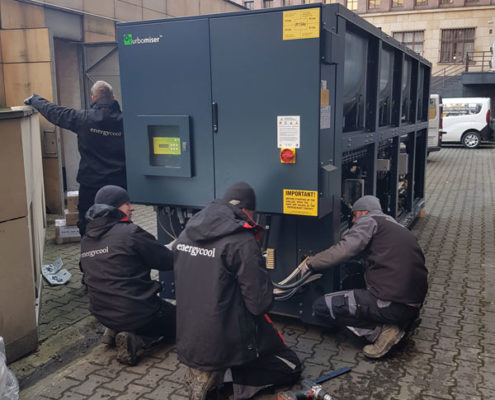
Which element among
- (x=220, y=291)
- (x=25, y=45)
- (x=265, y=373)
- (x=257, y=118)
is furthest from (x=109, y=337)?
(x=25, y=45)

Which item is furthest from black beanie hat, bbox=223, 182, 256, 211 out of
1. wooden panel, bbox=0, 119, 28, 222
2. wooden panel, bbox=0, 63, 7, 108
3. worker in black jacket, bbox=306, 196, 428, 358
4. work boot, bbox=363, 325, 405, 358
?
wooden panel, bbox=0, 63, 7, 108

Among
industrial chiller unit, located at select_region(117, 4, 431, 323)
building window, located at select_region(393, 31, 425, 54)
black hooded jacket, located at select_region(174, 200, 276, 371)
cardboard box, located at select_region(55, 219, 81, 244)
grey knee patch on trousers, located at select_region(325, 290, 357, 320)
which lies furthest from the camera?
building window, located at select_region(393, 31, 425, 54)

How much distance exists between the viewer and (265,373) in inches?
135

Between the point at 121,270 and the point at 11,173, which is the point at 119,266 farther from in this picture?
the point at 11,173

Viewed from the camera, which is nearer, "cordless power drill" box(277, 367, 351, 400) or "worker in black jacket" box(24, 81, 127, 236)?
"cordless power drill" box(277, 367, 351, 400)

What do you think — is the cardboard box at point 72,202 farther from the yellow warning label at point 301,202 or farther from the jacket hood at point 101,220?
the yellow warning label at point 301,202

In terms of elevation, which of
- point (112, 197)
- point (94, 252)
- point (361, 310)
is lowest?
point (361, 310)

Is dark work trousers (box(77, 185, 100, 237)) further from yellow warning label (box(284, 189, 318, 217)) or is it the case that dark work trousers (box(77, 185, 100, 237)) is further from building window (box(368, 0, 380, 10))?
building window (box(368, 0, 380, 10))

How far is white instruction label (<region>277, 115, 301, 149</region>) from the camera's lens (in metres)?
3.72

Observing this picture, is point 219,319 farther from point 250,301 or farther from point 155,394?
point 155,394

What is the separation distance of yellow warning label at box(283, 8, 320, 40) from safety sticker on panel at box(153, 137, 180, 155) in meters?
1.22

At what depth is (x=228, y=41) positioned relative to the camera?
12.6ft

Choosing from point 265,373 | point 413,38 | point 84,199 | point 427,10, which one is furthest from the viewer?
point 413,38

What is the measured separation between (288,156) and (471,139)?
18.3 m
